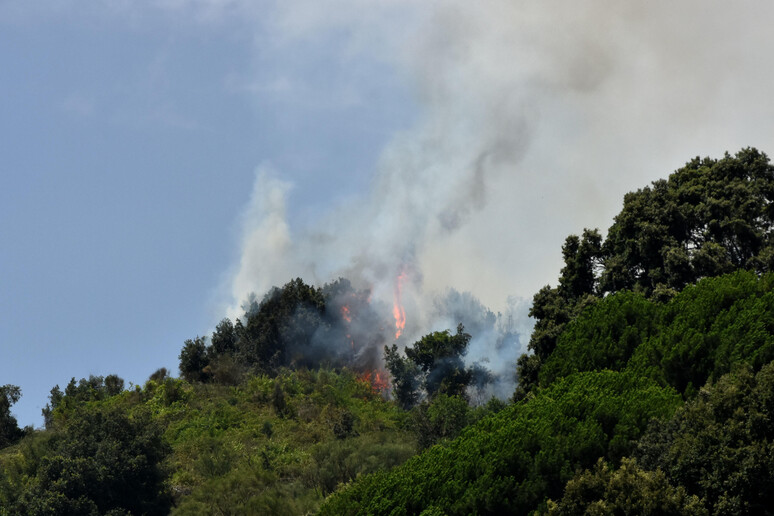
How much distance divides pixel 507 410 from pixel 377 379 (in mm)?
48667

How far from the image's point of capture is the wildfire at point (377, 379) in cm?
9269

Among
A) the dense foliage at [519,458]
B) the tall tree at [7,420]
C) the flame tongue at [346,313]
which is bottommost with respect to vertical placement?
the dense foliage at [519,458]

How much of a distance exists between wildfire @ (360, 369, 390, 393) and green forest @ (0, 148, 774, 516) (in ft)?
1.73

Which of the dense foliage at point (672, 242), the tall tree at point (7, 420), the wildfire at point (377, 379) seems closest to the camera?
the dense foliage at point (672, 242)

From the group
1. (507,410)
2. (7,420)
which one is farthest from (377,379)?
(507,410)

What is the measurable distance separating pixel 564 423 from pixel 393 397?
4711cm

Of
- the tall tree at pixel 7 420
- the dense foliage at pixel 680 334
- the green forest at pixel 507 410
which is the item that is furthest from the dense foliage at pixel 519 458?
the tall tree at pixel 7 420

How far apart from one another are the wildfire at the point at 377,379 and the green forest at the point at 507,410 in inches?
20.8

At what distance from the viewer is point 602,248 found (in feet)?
215

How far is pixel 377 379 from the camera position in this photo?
9556 cm

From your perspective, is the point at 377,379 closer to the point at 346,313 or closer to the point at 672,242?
the point at 346,313

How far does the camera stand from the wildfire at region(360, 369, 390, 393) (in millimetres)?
92688

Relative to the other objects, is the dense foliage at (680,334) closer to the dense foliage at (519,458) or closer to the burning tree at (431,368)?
the dense foliage at (519,458)

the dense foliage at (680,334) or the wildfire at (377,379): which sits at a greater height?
the wildfire at (377,379)
